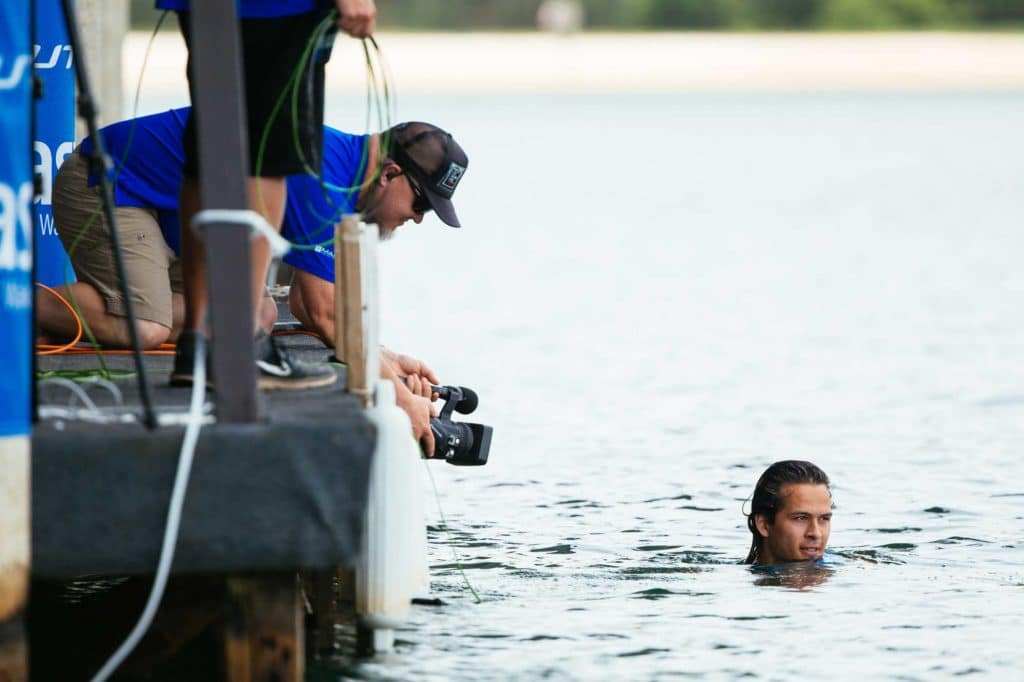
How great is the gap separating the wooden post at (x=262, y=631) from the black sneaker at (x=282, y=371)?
637 mm

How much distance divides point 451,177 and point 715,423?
18.6 ft

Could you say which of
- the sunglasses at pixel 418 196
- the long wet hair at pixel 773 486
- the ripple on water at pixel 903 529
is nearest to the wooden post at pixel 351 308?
the sunglasses at pixel 418 196

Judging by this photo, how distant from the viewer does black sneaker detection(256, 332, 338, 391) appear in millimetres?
5457

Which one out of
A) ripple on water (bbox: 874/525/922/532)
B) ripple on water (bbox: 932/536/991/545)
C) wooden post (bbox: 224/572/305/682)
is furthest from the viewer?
ripple on water (bbox: 874/525/922/532)

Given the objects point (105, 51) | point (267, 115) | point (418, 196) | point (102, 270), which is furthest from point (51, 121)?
point (105, 51)

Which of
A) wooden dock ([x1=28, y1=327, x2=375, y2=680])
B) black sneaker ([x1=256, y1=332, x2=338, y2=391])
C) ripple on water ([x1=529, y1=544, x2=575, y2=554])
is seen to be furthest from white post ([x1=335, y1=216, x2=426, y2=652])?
ripple on water ([x1=529, y1=544, x2=575, y2=554])

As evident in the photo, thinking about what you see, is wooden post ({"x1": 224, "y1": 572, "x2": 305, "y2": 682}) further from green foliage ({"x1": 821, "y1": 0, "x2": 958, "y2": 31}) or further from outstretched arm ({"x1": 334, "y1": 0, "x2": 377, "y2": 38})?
green foliage ({"x1": 821, "y1": 0, "x2": 958, "y2": 31})

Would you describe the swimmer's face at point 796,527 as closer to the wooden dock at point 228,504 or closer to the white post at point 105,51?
the wooden dock at point 228,504

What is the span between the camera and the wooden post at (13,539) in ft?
15.5

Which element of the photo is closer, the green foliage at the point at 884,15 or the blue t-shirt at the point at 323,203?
the blue t-shirt at the point at 323,203

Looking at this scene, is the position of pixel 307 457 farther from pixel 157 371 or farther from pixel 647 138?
pixel 647 138

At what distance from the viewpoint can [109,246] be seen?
7.00 m

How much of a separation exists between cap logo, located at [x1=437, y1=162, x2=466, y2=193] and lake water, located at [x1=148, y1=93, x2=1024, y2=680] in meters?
1.50

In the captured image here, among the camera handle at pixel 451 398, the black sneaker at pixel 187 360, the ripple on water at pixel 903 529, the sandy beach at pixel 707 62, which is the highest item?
the sandy beach at pixel 707 62
